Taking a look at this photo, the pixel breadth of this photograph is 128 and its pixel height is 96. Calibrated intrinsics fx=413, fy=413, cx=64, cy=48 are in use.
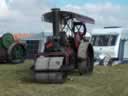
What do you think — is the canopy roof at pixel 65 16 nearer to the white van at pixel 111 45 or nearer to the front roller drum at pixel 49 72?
the front roller drum at pixel 49 72

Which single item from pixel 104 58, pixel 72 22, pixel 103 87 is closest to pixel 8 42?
pixel 104 58

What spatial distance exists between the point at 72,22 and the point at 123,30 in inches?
509

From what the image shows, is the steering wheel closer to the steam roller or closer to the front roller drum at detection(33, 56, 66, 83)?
the steam roller

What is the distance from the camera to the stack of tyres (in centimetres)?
2328

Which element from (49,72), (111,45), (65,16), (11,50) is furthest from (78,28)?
(111,45)

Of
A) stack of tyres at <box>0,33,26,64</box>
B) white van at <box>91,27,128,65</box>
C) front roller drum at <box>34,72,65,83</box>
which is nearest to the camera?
front roller drum at <box>34,72,65,83</box>

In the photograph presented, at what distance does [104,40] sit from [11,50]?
6.67 metres

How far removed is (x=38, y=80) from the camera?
40.1ft

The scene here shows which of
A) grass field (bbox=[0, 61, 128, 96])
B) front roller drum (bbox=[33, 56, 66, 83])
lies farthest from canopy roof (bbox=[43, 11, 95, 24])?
grass field (bbox=[0, 61, 128, 96])

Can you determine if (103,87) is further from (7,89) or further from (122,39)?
(122,39)

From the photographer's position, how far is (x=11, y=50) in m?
23.2

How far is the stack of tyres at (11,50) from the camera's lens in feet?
76.4

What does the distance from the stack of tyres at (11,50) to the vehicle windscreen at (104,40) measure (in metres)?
5.40

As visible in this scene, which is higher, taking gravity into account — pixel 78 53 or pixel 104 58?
pixel 78 53
